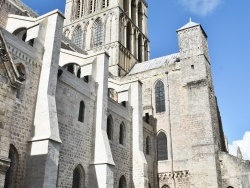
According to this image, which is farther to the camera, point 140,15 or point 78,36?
point 140,15

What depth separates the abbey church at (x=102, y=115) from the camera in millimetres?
11453

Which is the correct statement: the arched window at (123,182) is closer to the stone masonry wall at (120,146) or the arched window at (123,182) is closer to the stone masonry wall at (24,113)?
the stone masonry wall at (120,146)

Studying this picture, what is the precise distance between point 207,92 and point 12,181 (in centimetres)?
1575

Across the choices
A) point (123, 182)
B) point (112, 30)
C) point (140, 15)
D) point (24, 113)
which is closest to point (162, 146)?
point (123, 182)

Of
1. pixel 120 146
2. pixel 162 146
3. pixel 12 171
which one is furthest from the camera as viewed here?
pixel 162 146

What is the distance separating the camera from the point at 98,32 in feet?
113

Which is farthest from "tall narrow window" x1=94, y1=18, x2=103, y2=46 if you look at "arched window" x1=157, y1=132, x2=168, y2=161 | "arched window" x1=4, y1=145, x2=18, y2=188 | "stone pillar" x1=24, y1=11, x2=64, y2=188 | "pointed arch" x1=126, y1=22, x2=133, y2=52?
"arched window" x1=4, y1=145, x2=18, y2=188

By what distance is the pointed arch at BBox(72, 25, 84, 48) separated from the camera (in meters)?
35.0

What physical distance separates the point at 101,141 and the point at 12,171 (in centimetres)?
529

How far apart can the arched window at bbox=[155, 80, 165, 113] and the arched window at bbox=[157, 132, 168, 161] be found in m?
2.21

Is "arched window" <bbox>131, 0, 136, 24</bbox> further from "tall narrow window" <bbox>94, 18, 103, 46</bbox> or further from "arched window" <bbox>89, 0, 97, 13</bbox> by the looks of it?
"tall narrow window" <bbox>94, 18, 103, 46</bbox>

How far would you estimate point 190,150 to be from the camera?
21516mm

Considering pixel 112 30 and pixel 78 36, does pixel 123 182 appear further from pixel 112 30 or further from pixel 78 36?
pixel 78 36

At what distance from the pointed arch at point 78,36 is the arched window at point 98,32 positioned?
6.16 feet
